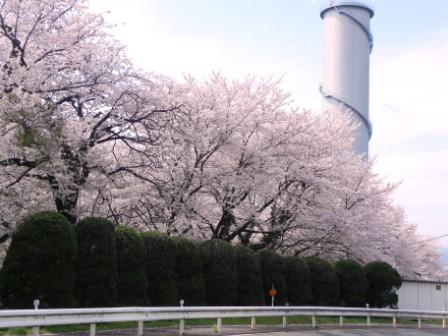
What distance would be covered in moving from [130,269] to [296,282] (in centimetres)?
1010

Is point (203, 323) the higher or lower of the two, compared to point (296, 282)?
lower

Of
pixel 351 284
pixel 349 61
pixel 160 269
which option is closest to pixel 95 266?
pixel 160 269

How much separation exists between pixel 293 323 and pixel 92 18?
12.9 meters

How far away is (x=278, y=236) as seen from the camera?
2923 centimetres

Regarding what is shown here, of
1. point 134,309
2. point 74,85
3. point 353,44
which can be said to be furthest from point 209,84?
point 353,44

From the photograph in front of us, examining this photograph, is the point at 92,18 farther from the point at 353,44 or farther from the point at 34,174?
the point at 353,44

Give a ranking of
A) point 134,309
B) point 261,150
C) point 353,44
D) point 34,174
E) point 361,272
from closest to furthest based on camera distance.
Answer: point 134,309 → point 34,174 → point 261,150 → point 361,272 → point 353,44

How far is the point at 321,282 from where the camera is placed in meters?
26.4

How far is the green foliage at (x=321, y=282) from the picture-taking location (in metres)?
26.4

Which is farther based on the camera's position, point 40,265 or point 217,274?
point 217,274

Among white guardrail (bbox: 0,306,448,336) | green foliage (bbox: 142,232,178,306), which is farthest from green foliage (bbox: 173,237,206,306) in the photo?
white guardrail (bbox: 0,306,448,336)

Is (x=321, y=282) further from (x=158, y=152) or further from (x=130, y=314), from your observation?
(x=130, y=314)

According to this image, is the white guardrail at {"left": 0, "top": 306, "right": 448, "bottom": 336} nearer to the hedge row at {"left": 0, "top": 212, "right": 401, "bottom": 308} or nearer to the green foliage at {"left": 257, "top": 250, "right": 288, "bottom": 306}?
the hedge row at {"left": 0, "top": 212, "right": 401, "bottom": 308}

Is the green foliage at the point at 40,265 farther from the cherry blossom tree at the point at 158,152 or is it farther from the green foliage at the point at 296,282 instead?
the green foliage at the point at 296,282
